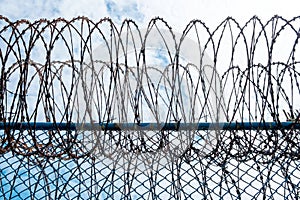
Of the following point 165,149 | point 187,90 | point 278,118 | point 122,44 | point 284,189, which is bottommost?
point 284,189

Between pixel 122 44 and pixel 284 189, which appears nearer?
pixel 122 44

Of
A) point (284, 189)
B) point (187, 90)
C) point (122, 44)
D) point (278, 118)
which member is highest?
point (122, 44)

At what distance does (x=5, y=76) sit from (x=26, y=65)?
0.24 meters

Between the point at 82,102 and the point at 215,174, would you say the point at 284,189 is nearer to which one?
the point at 215,174

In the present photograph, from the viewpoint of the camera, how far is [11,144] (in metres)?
2.38

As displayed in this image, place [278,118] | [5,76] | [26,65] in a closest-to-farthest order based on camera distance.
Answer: [26,65]
[5,76]
[278,118]

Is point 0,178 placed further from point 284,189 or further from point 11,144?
point 284,189

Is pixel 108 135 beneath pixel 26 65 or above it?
beneath

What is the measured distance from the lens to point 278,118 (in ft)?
8.18

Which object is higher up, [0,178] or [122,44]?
[122,44]

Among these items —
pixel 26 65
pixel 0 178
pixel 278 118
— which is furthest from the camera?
pixel 0 178

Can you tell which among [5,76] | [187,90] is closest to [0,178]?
[5,76]

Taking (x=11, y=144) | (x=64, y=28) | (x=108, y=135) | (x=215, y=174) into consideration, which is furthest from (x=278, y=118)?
(x=11, y=144)

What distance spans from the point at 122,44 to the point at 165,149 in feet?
2.36
